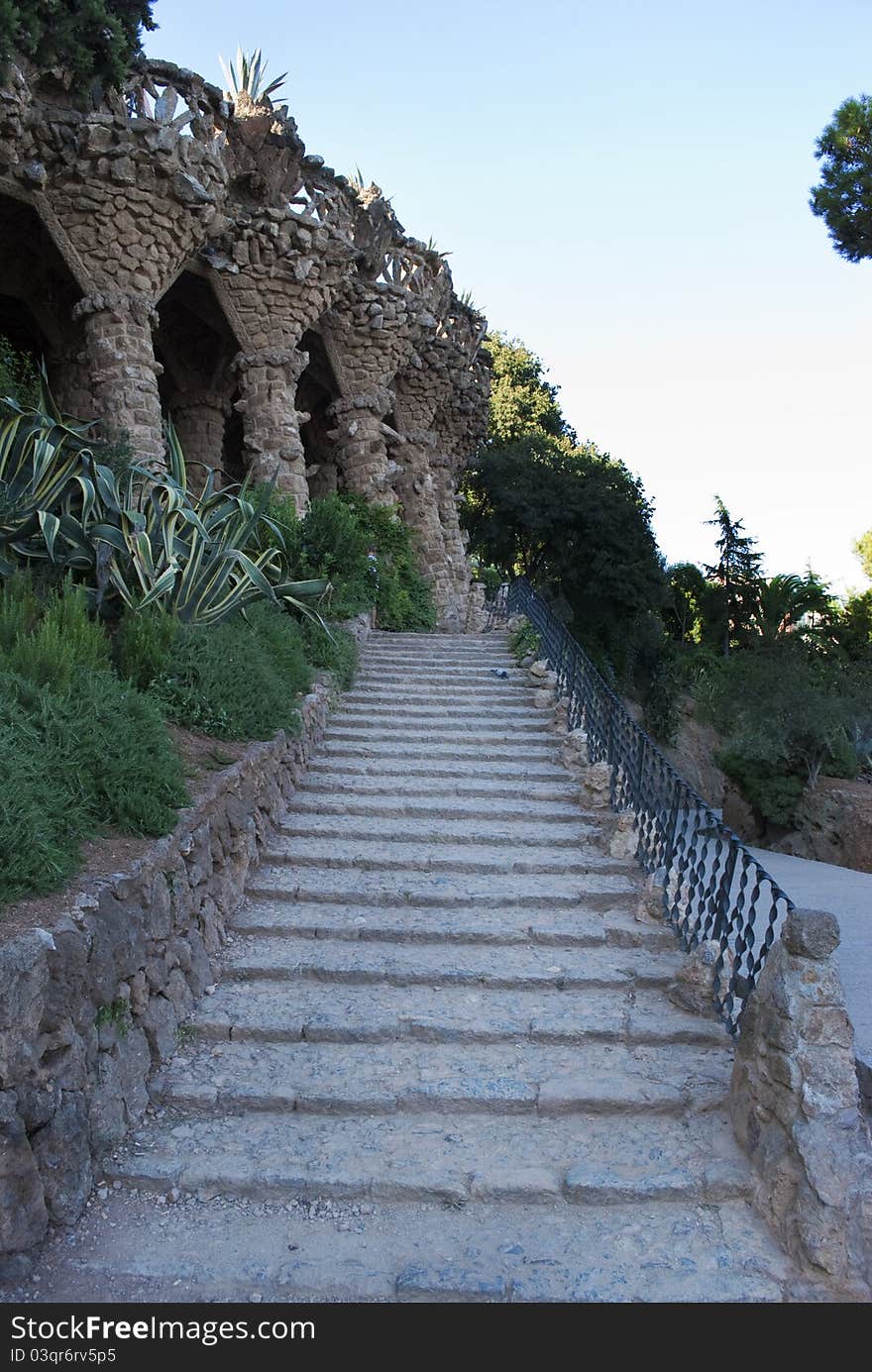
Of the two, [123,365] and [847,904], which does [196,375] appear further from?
[847,904]

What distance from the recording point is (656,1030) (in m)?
4.54

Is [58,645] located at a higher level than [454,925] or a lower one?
higher

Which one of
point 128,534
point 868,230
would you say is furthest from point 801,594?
point 128,534

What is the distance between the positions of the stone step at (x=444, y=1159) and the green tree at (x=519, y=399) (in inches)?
1089

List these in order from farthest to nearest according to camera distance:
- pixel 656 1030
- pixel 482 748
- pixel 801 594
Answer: pixel 801 594 < pixel 482 748 < pixel 656 1030

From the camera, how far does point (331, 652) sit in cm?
937

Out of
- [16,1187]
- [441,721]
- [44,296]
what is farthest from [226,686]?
[44,296]

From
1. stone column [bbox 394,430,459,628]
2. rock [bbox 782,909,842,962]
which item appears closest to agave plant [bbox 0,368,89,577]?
rock [bbox 782,909,842,962]

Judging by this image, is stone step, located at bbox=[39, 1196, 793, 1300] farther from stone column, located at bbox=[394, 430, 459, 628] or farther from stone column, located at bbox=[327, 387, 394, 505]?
stone column, located at bbox=[394, 430, 459, 628]

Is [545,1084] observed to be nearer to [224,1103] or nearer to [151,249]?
[224,1103]

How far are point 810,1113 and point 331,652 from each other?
6.78 metres

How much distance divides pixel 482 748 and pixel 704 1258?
528 centimetres

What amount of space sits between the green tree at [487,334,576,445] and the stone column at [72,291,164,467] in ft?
66.4

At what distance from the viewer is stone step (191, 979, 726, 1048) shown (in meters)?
4.46
